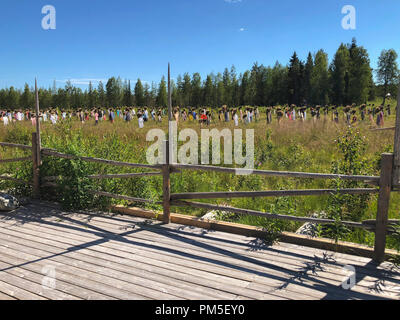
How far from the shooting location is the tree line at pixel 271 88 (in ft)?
175

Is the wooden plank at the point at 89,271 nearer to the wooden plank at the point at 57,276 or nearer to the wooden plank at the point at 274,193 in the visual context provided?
the wooden plank at the point at 57,276

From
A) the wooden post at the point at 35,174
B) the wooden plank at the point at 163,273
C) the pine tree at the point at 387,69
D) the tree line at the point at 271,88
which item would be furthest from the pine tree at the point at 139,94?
the wooden plank at the point at 163,273

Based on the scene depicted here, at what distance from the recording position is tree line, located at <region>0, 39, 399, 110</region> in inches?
2103

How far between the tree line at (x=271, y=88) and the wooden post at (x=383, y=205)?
160ft

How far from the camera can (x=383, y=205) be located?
12.7ft

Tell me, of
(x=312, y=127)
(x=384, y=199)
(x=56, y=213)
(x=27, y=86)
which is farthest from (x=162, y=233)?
(x=27, y=86)

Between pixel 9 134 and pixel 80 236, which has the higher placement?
pixel 9 134

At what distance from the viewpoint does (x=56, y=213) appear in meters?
5.88

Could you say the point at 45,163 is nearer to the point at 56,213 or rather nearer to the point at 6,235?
the point at 56,213

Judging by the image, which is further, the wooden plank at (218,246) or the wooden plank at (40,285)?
the wooden plank at (218,246)

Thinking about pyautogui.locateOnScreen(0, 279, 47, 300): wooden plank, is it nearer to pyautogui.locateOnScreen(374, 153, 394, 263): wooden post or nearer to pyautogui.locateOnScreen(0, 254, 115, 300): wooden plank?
pyautogui.locateOnScreen(0, 254, 115, 300): wooden plank

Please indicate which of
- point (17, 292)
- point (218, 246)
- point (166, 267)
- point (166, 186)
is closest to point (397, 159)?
point (218, 246)

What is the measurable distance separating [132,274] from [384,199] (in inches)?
114

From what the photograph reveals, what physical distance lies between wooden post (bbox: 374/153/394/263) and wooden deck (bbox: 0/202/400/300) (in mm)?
166
